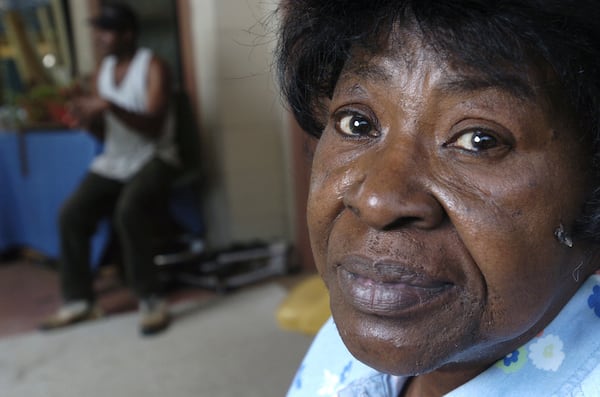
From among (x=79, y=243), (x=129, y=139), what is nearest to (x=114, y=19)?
(x=129, y=139)

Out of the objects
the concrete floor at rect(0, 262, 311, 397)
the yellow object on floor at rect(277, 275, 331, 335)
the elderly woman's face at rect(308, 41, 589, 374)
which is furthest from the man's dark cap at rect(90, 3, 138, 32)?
the elderly woman's face at rect(308, 41, 589, 374)

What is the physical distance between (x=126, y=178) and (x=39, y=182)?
1.12 meters

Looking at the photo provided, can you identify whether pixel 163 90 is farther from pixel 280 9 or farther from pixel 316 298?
pixel 280 9

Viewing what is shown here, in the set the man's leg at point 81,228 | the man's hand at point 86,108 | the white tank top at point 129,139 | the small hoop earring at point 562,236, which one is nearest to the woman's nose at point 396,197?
the small hoop earring at point 562,236

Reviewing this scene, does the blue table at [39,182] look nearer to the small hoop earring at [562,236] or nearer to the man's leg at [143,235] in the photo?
the man's leg at [143,235]

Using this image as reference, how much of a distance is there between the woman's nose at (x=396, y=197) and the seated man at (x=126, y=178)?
246cm

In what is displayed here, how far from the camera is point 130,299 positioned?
3428mm

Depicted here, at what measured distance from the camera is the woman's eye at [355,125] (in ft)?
2.20

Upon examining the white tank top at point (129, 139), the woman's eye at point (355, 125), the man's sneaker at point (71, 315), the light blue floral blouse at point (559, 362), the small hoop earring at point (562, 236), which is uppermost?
the woman's eye at point (355, 125)

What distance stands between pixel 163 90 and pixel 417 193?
2641 millimetres

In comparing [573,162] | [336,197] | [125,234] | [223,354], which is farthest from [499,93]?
[125,234]

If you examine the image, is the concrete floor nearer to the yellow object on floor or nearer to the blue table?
the yellow object on floor

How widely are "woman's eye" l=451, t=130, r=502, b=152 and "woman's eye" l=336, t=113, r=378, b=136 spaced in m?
0.11

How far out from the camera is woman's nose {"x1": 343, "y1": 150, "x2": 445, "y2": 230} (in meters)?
0.57
